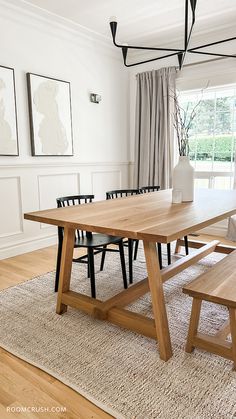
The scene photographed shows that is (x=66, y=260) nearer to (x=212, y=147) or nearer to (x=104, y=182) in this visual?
(x=104, y=182)

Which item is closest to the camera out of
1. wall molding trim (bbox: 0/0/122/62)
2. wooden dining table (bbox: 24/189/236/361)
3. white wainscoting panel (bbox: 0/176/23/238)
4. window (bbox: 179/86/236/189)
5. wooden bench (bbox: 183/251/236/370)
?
wooden bench (bbox: 183/251/236/370)

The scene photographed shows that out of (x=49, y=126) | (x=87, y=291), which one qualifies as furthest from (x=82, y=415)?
(x=49, y=126)

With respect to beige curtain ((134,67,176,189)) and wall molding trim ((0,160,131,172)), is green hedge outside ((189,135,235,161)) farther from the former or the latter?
wall molding trim ((0,160,131,172))

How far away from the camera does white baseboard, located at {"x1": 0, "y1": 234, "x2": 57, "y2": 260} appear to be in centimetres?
338

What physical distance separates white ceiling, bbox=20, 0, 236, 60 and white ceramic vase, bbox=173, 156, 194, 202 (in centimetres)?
193

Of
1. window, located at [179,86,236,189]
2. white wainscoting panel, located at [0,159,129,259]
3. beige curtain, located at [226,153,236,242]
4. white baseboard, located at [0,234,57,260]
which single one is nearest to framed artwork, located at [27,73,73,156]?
white wainscoting panel, located at [0,159,129,259]

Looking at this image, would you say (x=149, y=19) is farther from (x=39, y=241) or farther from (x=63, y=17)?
(x=39, y=241)

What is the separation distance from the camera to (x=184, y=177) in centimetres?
233

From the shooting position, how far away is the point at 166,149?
4.34 metres

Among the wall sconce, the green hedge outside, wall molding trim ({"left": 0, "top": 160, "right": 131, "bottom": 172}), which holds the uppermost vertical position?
the wall sconce

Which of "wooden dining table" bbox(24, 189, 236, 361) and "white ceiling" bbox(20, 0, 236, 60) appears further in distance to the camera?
"white ceiling" bbox(20, 0, 236, 60)

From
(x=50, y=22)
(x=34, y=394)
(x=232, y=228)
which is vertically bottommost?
(x=34, y=394)

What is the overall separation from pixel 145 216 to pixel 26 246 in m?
2.17

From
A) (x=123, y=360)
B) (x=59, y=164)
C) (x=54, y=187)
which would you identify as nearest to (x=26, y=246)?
(x=54, y=187)
